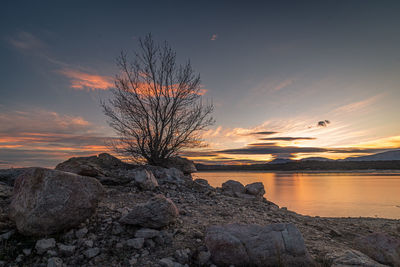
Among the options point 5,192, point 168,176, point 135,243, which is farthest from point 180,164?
point 135,243

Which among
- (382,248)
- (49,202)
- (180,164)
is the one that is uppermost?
(180,164)

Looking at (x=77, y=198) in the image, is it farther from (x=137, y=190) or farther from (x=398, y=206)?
(x=398, y=206)

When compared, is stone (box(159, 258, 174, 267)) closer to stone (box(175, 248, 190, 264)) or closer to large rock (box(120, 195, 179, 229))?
stone (box(175, 248, 190, 264))

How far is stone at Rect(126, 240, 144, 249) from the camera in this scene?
3.66 metres

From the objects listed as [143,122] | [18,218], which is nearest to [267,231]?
[18,218]

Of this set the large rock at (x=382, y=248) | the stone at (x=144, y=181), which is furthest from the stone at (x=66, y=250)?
the large rock at (x=382, y=248)

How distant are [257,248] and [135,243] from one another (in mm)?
1847

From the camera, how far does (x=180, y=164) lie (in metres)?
12.3

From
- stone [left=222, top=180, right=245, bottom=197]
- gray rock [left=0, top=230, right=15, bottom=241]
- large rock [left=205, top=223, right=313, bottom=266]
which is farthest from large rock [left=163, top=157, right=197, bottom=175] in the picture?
large rock [left=205, top=223, right=313, bottom=266]

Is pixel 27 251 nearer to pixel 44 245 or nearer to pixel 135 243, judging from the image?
pixel 44 245

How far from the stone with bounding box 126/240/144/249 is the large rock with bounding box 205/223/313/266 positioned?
3.34 ft

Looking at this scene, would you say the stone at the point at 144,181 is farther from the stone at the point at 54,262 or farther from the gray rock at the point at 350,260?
the gray rock at the point at 350,260

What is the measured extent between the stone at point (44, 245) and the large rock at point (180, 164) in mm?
8219

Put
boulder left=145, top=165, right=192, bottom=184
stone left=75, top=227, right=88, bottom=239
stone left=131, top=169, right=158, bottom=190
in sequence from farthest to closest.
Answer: boulder left=145, top=165, right=192, bottom=184 → stone left=131, top=169, right=158, bottom=190 → stone left=75, top=227, right=88, bottom=239
